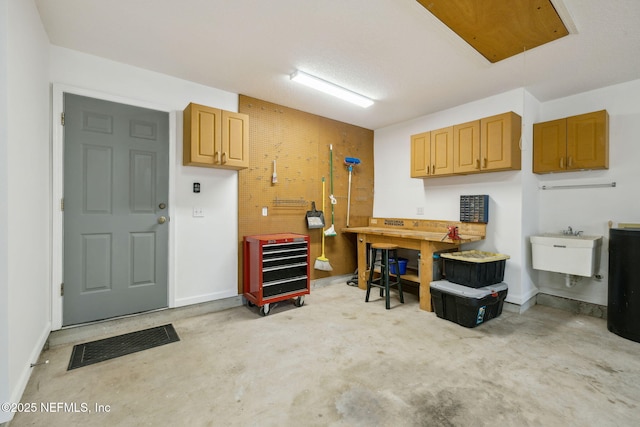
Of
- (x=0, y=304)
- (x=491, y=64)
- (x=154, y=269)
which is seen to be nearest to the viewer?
(x=0, y=304)

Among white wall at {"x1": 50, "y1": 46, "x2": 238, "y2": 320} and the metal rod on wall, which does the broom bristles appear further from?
the metal rod on wall

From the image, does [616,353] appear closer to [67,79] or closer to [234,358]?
[234,358]

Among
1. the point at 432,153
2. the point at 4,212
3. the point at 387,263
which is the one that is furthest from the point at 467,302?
the point at 4,212

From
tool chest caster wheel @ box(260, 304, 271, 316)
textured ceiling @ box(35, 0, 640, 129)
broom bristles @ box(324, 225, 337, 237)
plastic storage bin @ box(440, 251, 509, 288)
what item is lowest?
tool chest caster wheel @ box(260, 304, 271, 316)

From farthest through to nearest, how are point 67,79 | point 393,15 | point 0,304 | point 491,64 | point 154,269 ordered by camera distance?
1. point 154,269
2. point 491,64
3. point 67,79
4. point 393,15
5. point 0,304

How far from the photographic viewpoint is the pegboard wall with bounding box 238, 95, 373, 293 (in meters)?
3.77

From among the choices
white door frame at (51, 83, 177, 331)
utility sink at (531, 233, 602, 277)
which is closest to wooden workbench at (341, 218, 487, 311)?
utility sink at (531, 233, 602, 277)

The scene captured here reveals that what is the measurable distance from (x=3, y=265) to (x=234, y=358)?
1608 mm

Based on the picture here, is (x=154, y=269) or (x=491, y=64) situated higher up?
(x=491, y=64)

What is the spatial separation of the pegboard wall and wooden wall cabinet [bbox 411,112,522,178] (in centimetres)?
115

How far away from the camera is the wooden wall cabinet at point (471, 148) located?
326 cm

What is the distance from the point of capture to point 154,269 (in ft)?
10.1

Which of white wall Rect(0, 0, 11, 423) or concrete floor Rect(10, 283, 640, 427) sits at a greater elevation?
white wall Rect(0, 0, 11, 423)

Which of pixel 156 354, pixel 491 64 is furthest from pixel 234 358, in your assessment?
pixel 491 64
